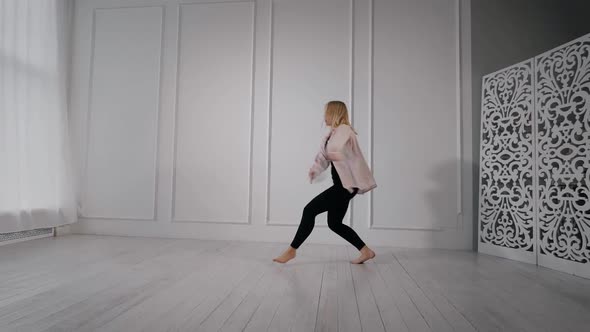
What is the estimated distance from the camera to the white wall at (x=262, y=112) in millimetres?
3762

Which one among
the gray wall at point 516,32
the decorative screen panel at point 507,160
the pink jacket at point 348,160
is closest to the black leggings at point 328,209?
the pink jacket at point 348,160

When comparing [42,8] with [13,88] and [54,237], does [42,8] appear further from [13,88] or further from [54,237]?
[54,237]

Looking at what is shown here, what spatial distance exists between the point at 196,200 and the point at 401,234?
2.23 metres

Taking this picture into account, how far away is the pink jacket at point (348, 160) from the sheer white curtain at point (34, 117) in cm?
285

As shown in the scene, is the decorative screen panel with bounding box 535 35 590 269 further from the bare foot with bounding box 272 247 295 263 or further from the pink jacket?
the bare foot with bounding box 272 247 295 263

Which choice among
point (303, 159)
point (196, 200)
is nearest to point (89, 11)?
point (196, 200)

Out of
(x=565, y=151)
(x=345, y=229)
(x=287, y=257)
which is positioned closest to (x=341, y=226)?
(x=345, y=229)

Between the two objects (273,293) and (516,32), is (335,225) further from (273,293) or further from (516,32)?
(516,32)

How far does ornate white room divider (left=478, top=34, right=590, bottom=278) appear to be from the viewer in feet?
8.51

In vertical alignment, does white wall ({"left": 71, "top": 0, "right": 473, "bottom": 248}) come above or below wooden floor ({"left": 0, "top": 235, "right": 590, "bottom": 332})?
above

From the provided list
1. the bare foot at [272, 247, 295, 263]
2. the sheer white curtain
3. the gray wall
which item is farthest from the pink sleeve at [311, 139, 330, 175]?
the sheer white curtain

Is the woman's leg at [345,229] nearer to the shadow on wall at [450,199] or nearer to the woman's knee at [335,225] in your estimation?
the woman's knee at [335,225]

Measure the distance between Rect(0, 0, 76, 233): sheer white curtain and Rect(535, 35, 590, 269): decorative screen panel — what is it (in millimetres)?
4536

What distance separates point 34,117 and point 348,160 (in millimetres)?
3141
